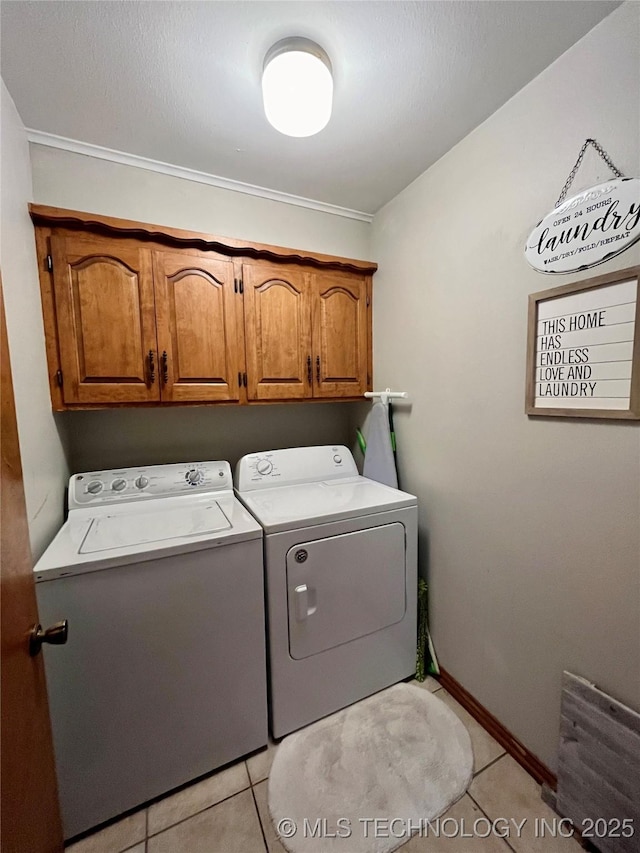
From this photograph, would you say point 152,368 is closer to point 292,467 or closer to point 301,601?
point 292,467

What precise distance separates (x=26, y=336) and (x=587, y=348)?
1923 millimetres

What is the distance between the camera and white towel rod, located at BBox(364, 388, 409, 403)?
1904 mm

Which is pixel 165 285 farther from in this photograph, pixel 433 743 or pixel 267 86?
pixel 433 743

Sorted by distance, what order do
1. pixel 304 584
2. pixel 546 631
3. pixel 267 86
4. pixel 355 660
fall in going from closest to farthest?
pixel 267 86 → pixel 546 631 → pixel 304 584 → pixel 355 660

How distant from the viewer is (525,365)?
4.25ft

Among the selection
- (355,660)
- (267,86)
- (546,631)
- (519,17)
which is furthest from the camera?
(355,660)

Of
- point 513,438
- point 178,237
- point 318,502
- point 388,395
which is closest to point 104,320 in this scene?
point 178,237

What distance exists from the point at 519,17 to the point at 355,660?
242cm

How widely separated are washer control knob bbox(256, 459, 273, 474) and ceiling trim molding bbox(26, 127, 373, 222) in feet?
4.85

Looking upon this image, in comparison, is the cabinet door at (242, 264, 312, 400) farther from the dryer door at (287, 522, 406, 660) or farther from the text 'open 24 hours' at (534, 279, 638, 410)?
the text 'open 24 hours' at (534, 279, 638, 410)

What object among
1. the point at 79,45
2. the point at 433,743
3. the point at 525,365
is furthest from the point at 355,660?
the point at 79,45

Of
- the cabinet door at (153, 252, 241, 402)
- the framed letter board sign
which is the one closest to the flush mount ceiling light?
the cabinet door at (153, 252, 241, 402)

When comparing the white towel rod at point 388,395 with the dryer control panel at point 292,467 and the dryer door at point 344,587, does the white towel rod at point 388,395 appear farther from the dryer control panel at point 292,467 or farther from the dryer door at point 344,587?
the dryer door at point 344,587

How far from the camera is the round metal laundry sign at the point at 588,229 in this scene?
0.98 m
